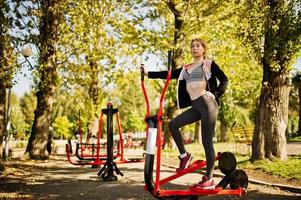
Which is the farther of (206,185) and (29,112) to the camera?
(29,112)

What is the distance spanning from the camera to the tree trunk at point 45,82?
58.2 ft

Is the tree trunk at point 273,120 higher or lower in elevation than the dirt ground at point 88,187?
higher

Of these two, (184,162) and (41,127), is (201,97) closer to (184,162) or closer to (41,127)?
(184,162)

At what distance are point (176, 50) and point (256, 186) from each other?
11544mm

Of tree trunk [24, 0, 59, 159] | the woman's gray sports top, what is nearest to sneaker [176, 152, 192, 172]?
the woman's gray sports top

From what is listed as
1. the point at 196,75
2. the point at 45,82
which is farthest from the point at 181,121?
the point at 45,82

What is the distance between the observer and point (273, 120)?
1258cm

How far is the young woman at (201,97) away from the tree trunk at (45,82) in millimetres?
12446

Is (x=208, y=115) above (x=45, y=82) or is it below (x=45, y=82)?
below

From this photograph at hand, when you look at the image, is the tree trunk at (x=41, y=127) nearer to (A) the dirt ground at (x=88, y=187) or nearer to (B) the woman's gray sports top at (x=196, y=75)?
(A) the dirt ground at (x=88, y=187)

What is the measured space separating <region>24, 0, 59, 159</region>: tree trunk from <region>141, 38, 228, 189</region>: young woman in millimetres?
12446

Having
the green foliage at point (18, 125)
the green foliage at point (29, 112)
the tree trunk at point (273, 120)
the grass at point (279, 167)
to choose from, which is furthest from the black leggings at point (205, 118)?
the green foliage at point (29, 112)

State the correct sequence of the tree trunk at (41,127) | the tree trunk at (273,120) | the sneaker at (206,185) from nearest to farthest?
the sneaker at (206,185), the tree trunk at (273,120), the tree trunk at (41,127)

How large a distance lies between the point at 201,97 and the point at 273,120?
7.95m
